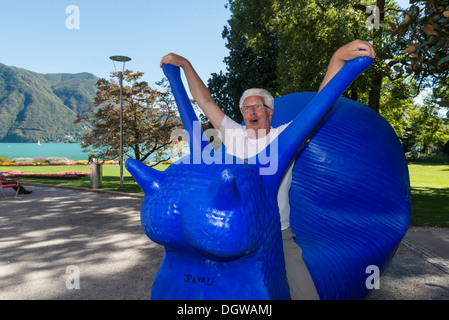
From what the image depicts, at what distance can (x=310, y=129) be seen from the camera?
1.24 meters

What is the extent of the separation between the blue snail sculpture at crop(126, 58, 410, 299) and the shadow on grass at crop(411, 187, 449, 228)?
20.1ft

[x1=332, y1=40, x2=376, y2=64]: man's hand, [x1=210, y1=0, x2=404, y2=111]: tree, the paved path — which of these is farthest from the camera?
[x1=210, y1=0, x2=404, y2=111]: tree

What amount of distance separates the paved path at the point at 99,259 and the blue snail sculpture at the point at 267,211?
1808 millimetres

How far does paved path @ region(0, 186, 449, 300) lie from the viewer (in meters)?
3.73

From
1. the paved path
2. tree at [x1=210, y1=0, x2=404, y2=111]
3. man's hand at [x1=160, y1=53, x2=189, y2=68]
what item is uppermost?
tree at [x1=210, y1=0, x2=404, y2=111]

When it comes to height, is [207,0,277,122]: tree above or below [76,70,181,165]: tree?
above

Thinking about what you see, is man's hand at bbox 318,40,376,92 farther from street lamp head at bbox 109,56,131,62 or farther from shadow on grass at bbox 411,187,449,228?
street lamp head at bbox 109,56,131,62

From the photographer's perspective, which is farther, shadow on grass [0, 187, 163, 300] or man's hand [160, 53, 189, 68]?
shadow on grass [0, 187, 163, 300]

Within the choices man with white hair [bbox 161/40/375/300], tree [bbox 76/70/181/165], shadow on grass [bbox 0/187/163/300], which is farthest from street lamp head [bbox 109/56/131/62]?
man with white hair [bbox 161/40/375/300]

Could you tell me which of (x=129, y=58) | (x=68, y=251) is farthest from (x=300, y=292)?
(x=129, y=58)

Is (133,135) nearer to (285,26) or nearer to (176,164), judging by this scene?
(285,26)

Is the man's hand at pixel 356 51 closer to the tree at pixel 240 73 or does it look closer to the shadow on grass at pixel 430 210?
the shadow on grass at pixel 430 210

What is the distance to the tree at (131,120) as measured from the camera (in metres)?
16.2

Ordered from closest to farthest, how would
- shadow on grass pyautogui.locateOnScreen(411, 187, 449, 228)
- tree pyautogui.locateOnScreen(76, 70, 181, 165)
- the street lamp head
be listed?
shadow on grass pyautogui.locateOnScreen(411, 187, 449, 228) < the street lamp head < tree pyautogui.locateOnScreen(76, 70, 181, 165)
